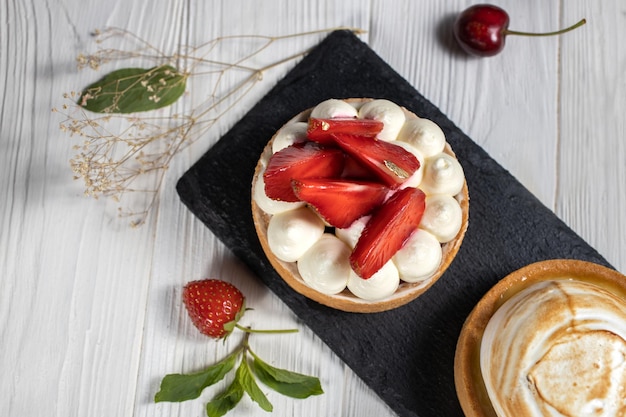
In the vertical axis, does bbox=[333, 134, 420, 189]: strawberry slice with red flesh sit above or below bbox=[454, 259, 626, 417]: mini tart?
above

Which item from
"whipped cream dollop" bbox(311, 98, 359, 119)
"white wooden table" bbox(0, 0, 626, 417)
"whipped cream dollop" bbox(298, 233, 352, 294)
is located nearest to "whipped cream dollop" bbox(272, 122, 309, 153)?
"whipped cream dollop" bbox(311, 98, 359, 119)

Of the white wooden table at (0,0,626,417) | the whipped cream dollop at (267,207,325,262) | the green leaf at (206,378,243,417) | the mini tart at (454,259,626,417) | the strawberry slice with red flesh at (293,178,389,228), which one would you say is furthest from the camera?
the white wooden table at (0,0,626,417)

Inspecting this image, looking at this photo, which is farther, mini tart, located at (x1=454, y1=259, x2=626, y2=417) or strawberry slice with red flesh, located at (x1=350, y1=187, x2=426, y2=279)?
mini tart, located at (x1=454, y1=259, x2=626, y2=417)

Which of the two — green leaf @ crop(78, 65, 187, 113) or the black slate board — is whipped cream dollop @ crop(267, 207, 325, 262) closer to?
the black slate board

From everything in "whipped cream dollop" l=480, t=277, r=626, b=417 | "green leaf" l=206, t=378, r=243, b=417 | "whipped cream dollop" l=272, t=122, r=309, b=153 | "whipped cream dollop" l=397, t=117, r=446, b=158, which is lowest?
"green leaf" l=206, t=378, r=243, b=417

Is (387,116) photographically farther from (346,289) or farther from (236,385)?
(236,385)

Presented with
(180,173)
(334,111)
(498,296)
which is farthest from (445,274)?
(180,173)

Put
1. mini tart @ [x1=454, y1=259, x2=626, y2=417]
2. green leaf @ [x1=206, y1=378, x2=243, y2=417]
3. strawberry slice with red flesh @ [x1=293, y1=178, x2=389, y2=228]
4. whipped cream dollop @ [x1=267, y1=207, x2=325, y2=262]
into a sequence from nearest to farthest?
1. strawberry slice with red flesh @ [x1=293, y1=178, x2=389, y2=228]
2. whipped cream dollop @ [x1=267, y1=207, x2=325, y2=262]
3. mini tart @ [x1=454, y1=259, x2=626, y2=417]
4. green leaf @ [x1=206, y1=378, x2=243, y2=417]
